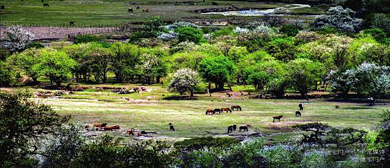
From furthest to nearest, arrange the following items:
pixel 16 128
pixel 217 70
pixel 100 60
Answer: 1. pixel 100 60
2. pixel 217 70
3. pixel 16 128

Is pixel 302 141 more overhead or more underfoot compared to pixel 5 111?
more underfoot

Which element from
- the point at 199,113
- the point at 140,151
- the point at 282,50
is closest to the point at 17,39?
the point at 282,50

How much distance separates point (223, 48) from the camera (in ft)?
496

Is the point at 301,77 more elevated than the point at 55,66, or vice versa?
the point at 301,77

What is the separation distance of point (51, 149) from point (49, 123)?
5343mm

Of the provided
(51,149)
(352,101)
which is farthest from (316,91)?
(51,149)

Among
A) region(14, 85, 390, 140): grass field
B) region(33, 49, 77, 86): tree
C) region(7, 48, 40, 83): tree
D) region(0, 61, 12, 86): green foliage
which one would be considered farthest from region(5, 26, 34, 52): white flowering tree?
region(14, 85, 390, 140): grass field

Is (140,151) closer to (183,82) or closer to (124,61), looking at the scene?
(183,82)

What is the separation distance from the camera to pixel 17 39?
18575 cm

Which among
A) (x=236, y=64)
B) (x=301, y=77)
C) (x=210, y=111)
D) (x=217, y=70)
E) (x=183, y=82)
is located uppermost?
(x=301, y=77)

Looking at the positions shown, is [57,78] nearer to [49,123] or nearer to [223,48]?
[223,48]

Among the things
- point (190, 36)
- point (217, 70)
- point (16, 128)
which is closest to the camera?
point (16, 128)

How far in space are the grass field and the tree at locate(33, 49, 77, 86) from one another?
1529 centimetres

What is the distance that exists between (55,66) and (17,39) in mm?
62728
